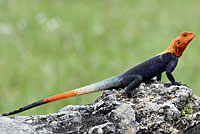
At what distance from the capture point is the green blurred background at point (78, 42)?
21.5 feet

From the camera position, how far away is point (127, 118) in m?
2.79

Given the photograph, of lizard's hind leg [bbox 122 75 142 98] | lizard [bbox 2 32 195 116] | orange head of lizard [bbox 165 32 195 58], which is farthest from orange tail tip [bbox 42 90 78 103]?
orange head of lizard [bbox 165 32 195 58]

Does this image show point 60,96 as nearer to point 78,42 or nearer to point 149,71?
point 149,71

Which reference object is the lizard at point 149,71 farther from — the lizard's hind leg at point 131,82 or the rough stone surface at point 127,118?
the rough stone surface at point 127,118

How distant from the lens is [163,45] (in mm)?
7770

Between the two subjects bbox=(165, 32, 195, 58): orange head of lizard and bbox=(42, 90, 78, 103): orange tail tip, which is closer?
bbox=(42, 90, 78, 103): orange tail tip

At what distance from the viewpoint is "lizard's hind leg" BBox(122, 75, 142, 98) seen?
123 inches

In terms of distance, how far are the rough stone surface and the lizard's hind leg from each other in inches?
4.8

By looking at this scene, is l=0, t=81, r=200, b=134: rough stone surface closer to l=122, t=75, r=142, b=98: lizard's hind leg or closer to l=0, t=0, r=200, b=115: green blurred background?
l=122, t=75, r=142, b=98: lizard's hind leg

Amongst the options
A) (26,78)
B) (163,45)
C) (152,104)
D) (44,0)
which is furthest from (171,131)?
(44,0)

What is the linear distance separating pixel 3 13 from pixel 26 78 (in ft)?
14.5

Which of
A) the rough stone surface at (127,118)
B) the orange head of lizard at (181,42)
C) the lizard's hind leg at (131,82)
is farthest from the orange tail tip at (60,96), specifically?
the orange head of lizard at (181,42)

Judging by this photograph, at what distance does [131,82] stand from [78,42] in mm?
5077

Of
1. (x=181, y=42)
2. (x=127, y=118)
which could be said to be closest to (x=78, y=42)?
(x=181, y=42)
